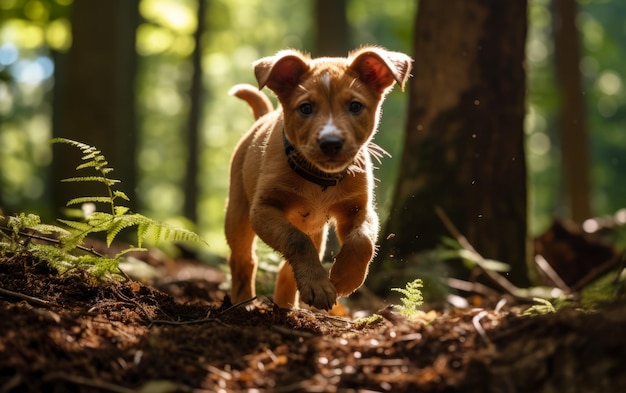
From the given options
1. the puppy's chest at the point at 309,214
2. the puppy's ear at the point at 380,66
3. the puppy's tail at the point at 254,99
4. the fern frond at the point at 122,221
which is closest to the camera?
the fern frond at the point at 122,221

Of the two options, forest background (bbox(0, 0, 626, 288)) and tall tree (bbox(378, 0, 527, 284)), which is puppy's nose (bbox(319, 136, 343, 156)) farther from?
forest background (bbox(0, 0, 626, 288))

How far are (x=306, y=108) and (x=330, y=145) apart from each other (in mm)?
604

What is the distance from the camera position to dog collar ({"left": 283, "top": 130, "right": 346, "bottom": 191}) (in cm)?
543

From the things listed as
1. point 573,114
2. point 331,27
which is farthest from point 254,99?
point 573,114

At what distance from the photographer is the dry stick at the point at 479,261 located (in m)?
7.05

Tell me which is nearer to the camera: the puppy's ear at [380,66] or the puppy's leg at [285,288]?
the puppy's ear at [380,66]

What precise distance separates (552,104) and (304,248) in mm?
13005

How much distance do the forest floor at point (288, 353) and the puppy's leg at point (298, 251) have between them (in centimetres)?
45

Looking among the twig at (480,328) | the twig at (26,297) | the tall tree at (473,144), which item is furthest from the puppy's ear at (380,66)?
the twig at (26,297)

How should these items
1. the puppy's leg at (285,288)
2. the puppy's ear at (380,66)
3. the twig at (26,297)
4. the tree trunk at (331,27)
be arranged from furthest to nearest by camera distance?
1. the tree trunk at (331,27)
2. the puppy's leg at (285,288)
3. the puppy's ear at (380,66)
4. the twig at (26,297)

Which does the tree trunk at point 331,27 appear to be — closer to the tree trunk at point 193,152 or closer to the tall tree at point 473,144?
the tall tree at point 473,144

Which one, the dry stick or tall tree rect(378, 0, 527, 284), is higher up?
tall tree rect(378, 0, 527, 284)

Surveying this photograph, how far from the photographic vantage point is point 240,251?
20.9 ft

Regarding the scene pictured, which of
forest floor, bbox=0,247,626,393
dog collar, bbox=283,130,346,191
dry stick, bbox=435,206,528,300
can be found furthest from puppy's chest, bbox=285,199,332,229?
dry stick, bbox=435,206,528,300
